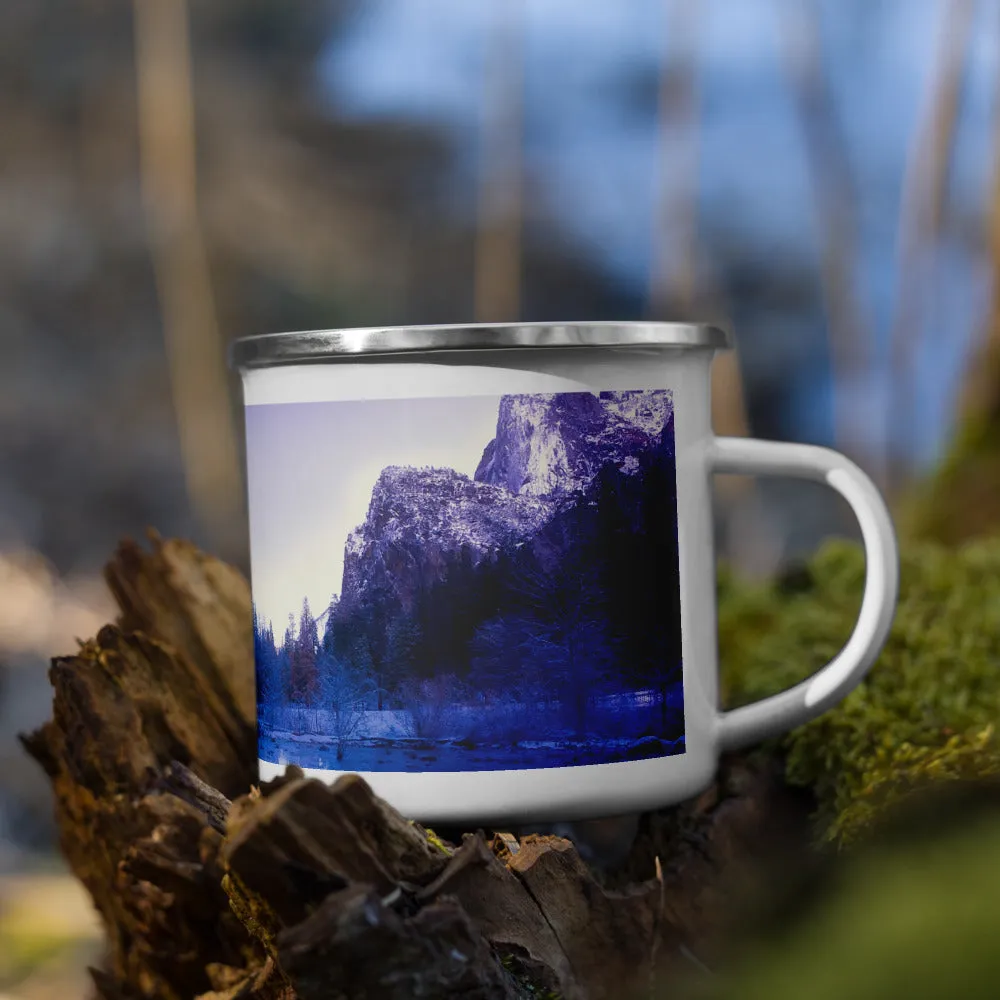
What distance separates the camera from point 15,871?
295 cm

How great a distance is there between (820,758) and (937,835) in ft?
1.06

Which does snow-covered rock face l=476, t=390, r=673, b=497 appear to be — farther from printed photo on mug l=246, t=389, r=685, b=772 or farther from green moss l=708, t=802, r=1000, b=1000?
green moss l=708, t=802, r=1000, b=1000

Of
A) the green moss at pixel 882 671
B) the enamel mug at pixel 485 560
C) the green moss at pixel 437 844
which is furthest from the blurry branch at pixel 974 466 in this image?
the green moss at pixel 437 844

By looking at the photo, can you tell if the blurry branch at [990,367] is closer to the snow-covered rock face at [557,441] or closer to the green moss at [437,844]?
the snow-covered rock face at [557,441]

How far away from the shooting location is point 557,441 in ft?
2.71

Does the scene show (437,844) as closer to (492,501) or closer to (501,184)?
(492,501)

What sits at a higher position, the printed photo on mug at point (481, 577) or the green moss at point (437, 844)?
the printed photo on mug at point (481, 577)

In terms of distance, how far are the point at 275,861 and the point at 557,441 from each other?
35 cm

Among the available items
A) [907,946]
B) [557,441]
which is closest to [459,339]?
[557,441]

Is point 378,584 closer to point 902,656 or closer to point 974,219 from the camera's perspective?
point 902,656

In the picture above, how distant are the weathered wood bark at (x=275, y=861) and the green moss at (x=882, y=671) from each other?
78 mm

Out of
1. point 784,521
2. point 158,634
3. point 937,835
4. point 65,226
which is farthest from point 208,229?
point 937,835

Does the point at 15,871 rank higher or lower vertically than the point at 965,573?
lower

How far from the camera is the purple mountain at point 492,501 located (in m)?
0.82
